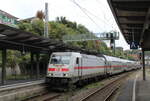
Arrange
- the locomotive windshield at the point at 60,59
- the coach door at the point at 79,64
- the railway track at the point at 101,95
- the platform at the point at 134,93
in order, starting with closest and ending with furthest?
the platform at the point at 134,93
the railway track at the point at 101,95
the locomotive windshield at the point at 60,59
the coach door at the point at 79,64

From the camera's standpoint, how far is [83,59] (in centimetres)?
2050

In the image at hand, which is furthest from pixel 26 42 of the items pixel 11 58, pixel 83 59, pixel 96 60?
pixel 11 58

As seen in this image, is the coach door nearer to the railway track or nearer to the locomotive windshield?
the locomotive windshield

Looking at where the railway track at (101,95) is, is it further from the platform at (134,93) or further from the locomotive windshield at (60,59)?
the locomotive windshield at (60,59)

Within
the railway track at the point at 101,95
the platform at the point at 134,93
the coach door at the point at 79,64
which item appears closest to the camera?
the platform at the point at 134,93

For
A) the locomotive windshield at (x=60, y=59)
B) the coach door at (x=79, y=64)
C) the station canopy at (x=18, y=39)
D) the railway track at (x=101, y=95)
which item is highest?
the station canopy at (x=18, y=39)

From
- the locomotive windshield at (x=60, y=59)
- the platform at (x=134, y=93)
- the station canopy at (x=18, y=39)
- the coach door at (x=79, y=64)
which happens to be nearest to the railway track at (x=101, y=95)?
the platform at (x=134, y=93)

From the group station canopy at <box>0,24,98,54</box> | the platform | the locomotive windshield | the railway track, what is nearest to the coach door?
the locomotive windshield

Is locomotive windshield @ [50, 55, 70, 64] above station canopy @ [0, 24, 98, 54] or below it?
below

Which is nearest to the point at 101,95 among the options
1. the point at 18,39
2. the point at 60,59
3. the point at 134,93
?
the point at 134,93

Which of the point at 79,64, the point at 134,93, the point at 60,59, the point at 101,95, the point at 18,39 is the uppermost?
the point at 18,39

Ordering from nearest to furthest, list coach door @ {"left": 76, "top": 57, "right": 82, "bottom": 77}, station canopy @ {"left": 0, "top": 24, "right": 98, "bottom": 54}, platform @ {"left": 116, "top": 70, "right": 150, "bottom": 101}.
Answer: station canopy @ {"left": 0, "top": 24, "right": 98, "bottom": 54}
platform @ {"left": 116, "top": 70, "right": 150, "bottom": 101}
coach door @ {"left": 76, "top": 57, "right": 82, "bottom": 77}

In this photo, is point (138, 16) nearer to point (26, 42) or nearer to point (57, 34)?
point (26, 42)

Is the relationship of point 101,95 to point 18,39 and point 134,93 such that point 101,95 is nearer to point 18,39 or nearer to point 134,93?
point 134,93
